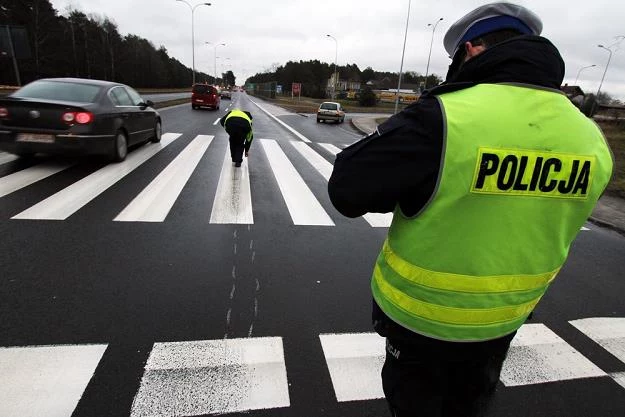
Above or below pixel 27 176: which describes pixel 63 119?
above

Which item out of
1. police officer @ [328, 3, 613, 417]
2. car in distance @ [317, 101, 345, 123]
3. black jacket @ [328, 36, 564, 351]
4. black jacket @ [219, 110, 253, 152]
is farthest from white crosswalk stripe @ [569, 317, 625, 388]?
car in distance @ [317, 101, 345, 123]

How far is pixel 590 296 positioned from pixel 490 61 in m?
3.69

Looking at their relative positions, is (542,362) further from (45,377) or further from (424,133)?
(45,377)

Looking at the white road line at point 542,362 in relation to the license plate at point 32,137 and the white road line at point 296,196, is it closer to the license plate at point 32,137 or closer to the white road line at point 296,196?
the white road line at point 296,196

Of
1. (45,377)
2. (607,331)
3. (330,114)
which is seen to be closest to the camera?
(45,377)

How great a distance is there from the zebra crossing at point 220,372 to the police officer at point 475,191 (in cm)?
102

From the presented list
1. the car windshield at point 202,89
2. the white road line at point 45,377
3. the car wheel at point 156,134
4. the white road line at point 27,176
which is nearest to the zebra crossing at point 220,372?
the white road line at point 45,377

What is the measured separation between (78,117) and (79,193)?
1737mm

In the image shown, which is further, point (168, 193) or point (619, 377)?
point (168, 193)

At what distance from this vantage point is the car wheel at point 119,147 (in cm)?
758

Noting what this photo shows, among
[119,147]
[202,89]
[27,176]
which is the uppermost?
[202,89]

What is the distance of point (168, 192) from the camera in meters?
6.09

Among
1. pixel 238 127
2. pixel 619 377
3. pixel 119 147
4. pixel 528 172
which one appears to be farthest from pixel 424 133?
pixel 119 147

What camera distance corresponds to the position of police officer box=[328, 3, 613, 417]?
1228mm
